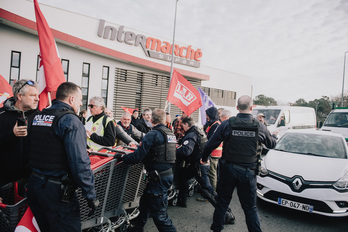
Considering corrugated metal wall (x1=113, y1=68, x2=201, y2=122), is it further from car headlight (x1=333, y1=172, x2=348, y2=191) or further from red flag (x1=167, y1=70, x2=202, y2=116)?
car headlight (x1=333, y1=172, x2=348, y2=191)

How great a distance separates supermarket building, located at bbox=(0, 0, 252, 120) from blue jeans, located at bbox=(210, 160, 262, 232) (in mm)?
12350

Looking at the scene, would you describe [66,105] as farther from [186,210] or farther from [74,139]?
[186,210]

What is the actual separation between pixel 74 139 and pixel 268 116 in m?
12.5

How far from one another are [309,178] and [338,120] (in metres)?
7.94

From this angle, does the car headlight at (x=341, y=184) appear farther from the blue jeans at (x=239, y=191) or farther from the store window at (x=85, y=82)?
the store window at (x=85, y=82)

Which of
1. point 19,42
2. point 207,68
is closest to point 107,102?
point 19,42

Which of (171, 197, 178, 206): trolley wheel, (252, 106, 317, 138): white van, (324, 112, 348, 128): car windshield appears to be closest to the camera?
(171, 197, 178, 206): trolley wheel

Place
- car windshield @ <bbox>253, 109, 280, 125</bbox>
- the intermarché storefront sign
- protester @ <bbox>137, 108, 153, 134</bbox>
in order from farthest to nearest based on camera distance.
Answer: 1. the intermarché storefront sign
2. car windshield @ <bbox>253, 109, 280, 125</bbox>
3. protester @ <bbox>137, 108, 153, 134</bbox>

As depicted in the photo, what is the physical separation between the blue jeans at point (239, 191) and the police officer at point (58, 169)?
A: 6.45 ft

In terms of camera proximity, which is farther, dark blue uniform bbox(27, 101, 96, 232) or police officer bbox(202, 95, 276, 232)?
police officer bbox(202, 95, 276, 232)

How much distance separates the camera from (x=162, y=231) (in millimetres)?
2945

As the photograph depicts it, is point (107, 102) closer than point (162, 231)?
No

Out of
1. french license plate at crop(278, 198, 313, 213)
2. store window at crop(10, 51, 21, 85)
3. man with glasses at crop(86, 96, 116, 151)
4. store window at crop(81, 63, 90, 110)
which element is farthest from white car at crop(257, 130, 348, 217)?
store window at crop(10, 51, 21, 85)

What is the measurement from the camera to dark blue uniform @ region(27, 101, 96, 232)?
1995 millimetres
